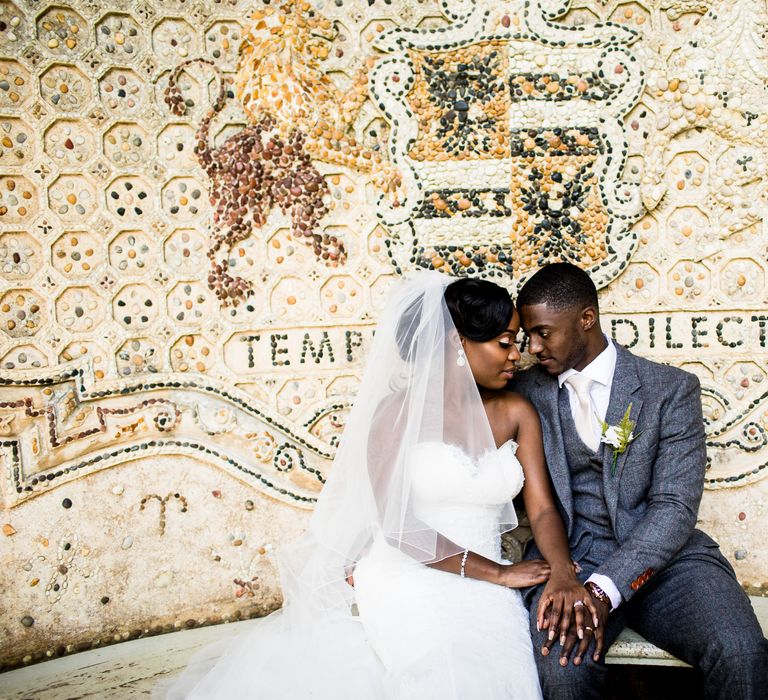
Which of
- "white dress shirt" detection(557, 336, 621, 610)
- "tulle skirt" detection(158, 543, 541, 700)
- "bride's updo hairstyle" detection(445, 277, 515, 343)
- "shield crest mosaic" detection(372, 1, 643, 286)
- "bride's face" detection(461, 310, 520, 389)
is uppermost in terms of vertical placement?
"shield crest mosaic" detection(372, 1, 643, 286)

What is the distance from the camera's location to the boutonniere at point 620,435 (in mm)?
2750

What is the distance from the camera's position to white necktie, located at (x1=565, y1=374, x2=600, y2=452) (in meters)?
2.88

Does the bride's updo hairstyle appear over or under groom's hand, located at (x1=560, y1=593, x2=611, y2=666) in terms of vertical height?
over

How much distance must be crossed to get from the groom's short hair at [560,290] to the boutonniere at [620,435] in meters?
0.49

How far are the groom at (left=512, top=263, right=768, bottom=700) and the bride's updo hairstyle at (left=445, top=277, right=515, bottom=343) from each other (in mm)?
154

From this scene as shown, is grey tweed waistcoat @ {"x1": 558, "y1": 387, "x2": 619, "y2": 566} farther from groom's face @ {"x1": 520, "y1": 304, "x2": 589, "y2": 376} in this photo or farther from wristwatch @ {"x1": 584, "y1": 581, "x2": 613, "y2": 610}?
wristwatch @ {"x1": 584, "y1": 581, "x2": 613, "y2": 610}

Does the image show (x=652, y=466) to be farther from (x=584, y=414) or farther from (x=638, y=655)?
(x=638, y=655)

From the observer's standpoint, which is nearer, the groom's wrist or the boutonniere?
the groom's wrist

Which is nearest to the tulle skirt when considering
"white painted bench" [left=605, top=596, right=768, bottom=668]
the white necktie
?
"white painted bench" [left=605, top=596, right=768, bottom=668]

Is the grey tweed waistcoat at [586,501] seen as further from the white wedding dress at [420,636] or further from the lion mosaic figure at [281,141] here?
the lion mosaic figure at [281,141]

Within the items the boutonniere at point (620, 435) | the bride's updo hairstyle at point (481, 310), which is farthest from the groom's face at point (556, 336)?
the boutonniere at point (620, 435)

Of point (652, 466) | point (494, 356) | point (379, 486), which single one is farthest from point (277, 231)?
point (652, 466)

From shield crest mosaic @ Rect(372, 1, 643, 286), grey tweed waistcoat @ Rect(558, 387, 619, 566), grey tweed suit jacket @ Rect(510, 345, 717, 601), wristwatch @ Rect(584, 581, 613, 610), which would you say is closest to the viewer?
wristwatch @ Rect(584, 581, 613, 610)

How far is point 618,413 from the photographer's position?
2.80 metres
